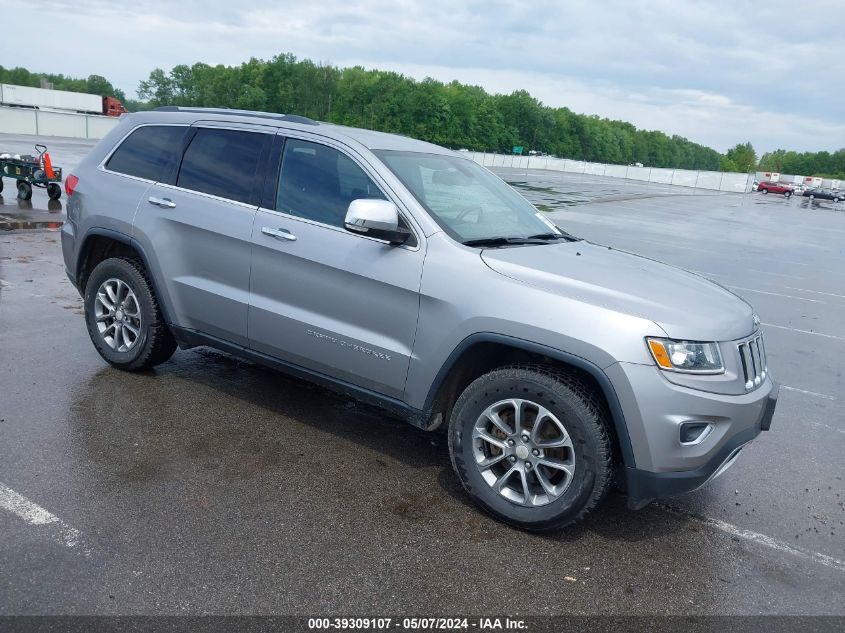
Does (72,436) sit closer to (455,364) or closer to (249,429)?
(249,429)

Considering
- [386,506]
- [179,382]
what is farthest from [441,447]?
[179,382]

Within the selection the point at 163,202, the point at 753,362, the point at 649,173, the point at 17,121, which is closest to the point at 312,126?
the point at 163,202

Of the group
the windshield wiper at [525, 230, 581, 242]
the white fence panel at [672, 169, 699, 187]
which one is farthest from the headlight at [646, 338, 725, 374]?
the white fence panel at [672, 169, 699, 187]

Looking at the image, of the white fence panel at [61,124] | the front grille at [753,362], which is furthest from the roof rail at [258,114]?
the white fence panel at [61,124]

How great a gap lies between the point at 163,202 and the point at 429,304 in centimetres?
224

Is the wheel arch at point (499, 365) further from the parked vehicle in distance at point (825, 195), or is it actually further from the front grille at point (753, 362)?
the parked vehicle in distance at point (825, 195)

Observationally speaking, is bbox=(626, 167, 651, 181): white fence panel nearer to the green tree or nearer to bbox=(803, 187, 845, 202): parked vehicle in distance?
bbox=(803, 187, 845, 202): parked vehicle in distance

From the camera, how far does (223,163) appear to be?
494cm

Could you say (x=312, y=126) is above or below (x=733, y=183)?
above

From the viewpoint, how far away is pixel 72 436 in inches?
175

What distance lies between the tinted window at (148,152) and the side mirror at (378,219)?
6.27ft

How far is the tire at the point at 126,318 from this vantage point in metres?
5.23

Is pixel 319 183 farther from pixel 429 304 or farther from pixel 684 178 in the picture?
pixel 684 178

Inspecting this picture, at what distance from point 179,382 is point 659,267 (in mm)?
3530
